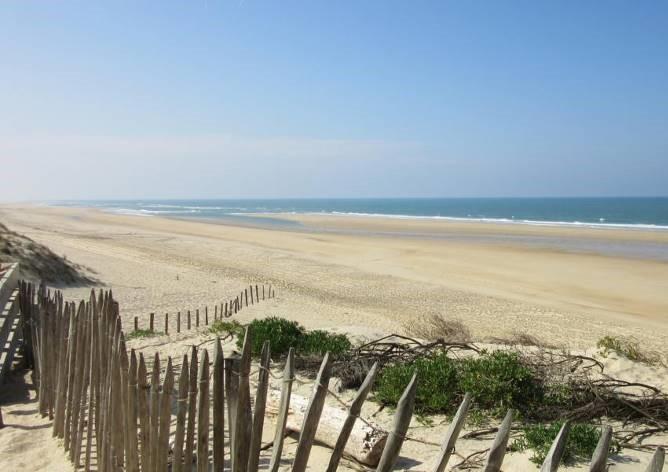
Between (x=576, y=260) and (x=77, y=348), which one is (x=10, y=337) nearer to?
(x=77, y=348)

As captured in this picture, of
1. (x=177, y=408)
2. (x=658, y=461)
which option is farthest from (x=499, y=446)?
(x=177, y=408)

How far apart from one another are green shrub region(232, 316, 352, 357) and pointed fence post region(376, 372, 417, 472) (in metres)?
4.98

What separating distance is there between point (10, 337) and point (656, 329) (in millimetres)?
16481

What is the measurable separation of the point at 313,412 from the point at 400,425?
1.88ft

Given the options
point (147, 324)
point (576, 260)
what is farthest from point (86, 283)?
point (576, 260)

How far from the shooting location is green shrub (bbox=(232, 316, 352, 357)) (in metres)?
7.93

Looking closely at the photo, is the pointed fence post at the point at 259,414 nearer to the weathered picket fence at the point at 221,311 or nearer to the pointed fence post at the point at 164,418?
the pointed fence post at the point at 164,418

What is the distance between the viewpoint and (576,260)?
30.4 meters

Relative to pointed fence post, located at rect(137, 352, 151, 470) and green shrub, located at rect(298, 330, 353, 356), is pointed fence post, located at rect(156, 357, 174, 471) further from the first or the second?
green shrub, located at rect(298, 330, 353, 356)

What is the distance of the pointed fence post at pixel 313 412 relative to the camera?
294 cm

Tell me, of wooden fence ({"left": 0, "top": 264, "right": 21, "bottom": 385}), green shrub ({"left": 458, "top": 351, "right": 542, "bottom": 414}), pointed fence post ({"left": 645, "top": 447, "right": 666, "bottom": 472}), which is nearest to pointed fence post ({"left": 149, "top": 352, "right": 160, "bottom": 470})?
pointed fence post ({"left": 645, "top": 447, "right": 666, "bottom": 472})

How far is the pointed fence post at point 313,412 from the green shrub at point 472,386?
302cm

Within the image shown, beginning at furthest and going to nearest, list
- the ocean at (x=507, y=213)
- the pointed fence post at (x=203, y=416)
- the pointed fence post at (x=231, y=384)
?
the ocean at (x=507, y=213) → the pointed fence post at (x=203, y=416) → the pointed fence post at (x=231, y=384)

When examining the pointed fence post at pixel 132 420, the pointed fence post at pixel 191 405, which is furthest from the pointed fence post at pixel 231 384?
the pointed fence post at pixel 132 420
